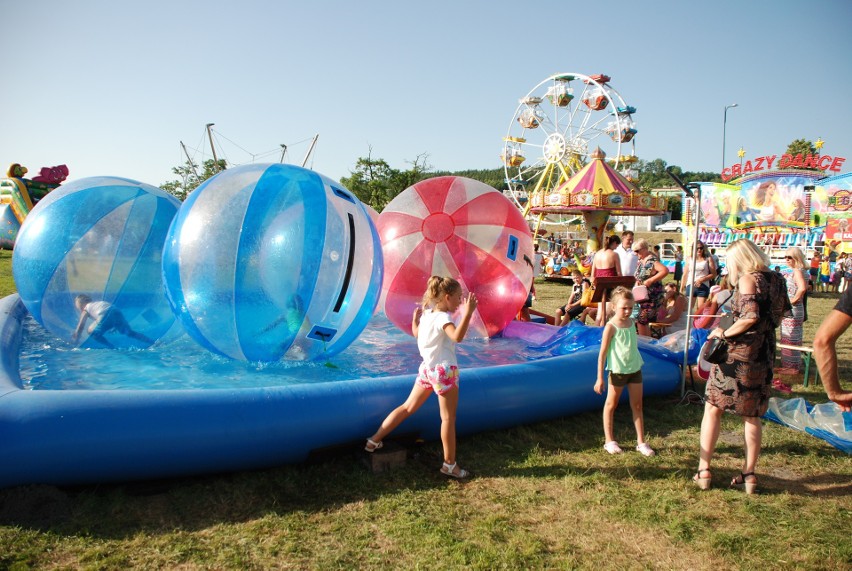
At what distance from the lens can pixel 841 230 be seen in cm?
2284

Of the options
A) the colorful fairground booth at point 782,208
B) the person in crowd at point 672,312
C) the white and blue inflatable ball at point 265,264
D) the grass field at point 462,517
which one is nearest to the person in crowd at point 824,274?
the colorful fairground booth at point 782,208

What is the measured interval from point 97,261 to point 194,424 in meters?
2.69

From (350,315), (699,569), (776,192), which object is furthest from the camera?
(776,192)

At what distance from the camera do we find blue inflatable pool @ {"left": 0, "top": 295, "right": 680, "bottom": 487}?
3139mm

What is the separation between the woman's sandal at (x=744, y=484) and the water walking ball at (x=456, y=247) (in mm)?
3365

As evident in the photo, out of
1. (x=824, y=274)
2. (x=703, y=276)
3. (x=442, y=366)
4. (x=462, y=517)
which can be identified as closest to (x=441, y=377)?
(x=442, y=366)

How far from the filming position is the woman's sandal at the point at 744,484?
353 cm

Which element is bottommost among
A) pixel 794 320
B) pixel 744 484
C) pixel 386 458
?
pixel 744 484

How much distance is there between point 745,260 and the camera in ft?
11.5

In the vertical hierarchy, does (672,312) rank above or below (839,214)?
below

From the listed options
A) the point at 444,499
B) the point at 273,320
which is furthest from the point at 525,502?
the point at 273,320

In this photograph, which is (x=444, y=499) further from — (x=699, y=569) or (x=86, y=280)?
(x=86, y=280)

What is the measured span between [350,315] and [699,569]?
3.20 meters

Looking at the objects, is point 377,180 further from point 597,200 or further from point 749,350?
point 749,350
